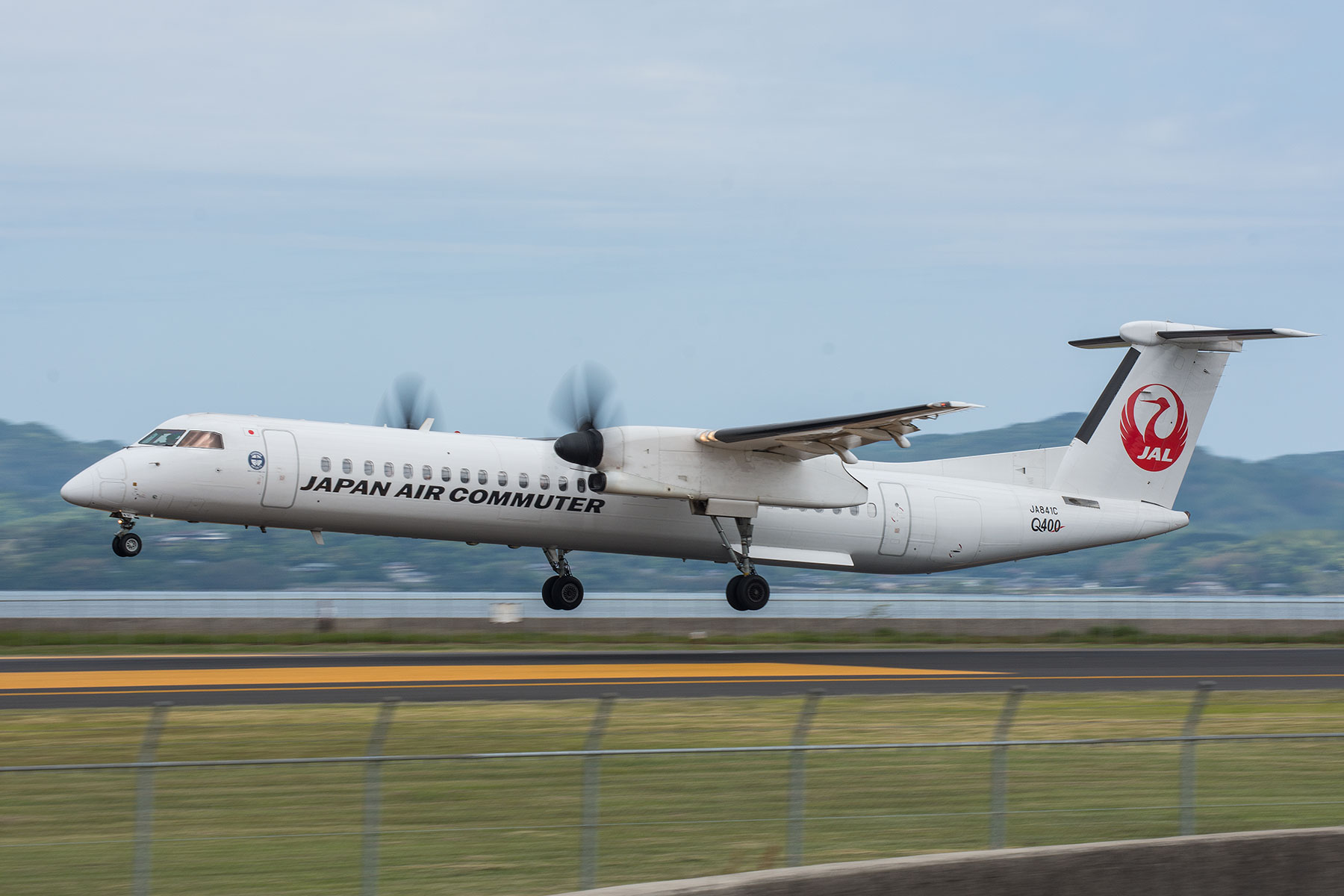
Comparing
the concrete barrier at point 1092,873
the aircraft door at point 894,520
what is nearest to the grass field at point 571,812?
the concrete barrier at point 1092,873

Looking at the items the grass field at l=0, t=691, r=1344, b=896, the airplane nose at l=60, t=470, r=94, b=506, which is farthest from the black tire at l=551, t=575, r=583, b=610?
the grass field at l=0, t=691, r=1344, b=896

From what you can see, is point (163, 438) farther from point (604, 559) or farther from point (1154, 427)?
point (604, 559)

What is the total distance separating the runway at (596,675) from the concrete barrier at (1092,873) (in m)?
10.6

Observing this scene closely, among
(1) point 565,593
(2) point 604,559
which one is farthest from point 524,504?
(2) point 604,559

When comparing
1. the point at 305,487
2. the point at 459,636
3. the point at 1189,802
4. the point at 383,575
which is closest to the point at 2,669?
the point at 305,487

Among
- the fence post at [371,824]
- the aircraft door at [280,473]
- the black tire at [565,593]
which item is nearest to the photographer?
the fence post at [371,824]

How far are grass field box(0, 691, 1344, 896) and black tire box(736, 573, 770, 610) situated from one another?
65.2 feet

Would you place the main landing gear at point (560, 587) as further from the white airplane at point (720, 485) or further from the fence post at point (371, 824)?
the fence post at point (371, 824)

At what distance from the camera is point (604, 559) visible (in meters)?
169

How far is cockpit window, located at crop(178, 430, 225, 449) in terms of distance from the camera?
1039 inches

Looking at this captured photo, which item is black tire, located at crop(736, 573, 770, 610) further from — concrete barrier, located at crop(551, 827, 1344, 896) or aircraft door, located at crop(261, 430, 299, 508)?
concrete barrier, located at crop(551, 827, 1344, 896)

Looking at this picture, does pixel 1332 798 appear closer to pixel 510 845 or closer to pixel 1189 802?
pixel 1189 802

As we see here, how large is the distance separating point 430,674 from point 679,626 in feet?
39.7

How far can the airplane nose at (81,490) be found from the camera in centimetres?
2552
